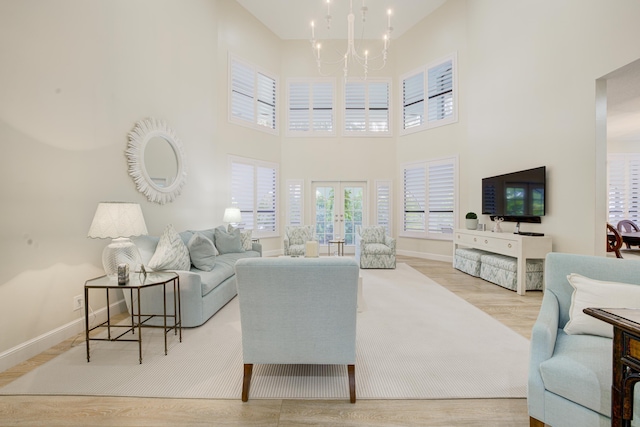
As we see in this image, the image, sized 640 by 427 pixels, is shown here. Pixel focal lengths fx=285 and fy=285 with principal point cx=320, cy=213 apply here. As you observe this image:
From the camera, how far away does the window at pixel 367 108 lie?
7.57 meters

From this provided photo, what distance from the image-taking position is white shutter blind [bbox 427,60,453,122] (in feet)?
21.3

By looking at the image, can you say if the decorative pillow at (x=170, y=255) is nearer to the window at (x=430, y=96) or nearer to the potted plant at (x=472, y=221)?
the potted plant at (x=472, y=221)

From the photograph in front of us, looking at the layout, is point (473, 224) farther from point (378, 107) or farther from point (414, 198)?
point (378, 107)

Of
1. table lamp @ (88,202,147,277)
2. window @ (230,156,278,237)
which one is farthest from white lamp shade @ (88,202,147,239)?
window @ (230,156,278,237)

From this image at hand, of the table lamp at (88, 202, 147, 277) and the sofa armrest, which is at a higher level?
the table lamp at (88, 202, 147, 277)

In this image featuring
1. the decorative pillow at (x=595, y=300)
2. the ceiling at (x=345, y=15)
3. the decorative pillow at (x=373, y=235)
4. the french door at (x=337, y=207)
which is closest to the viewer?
the decorative pillow at (x=595, y=300)

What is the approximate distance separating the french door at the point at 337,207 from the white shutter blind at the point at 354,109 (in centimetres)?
151

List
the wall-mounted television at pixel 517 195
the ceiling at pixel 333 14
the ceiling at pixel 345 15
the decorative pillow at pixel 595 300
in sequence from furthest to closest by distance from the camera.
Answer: the ceiling at pixel 333 14, the ceiling at pixel 345 15, the wall-mounted television at pixel 517 195, the decorative pillow at pixel 595 300

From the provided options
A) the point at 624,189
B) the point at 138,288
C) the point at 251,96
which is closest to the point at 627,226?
the point at 624,189

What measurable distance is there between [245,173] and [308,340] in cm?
544

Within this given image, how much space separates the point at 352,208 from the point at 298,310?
6020mm

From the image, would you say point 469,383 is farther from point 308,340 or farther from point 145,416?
point 145,416

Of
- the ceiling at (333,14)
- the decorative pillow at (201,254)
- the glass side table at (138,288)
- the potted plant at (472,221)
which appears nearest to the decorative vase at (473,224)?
the potted plant at (472,221)

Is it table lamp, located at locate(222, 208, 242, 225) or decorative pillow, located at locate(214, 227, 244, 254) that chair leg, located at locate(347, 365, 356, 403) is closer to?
decorative pillow, located at locate(214, 227, 244, 254)
